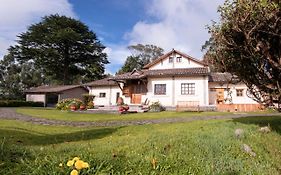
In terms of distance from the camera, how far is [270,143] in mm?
9500

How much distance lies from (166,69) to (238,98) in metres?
9.76

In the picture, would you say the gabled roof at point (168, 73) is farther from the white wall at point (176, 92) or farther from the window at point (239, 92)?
the window at point (239, 92)

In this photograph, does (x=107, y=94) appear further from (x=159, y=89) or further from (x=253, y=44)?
(x=253, y=44)

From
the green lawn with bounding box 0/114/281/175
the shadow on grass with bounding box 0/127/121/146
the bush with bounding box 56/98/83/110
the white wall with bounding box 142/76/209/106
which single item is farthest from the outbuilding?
the green lawn with bounding box 0/114/281/175

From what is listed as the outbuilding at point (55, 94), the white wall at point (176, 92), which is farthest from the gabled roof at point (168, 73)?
the outbuilding at point (55, 94)

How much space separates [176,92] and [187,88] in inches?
54.3

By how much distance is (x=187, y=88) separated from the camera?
31.3 m

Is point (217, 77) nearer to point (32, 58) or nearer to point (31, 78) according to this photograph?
point (32, 58)

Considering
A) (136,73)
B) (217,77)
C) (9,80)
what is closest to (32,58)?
(9,80)

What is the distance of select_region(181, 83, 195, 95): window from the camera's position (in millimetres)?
30969

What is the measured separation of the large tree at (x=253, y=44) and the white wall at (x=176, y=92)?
18966 millimetres

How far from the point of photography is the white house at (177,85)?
30.6 m

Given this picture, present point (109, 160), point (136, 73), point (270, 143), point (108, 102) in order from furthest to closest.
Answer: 1. point (108, 102)
2. point (136, 73)
3. point (270, 143)
4. point (109, 160)

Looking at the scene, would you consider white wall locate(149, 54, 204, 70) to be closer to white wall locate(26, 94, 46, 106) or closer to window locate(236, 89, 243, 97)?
window locate(236, 89, 243, 97)
